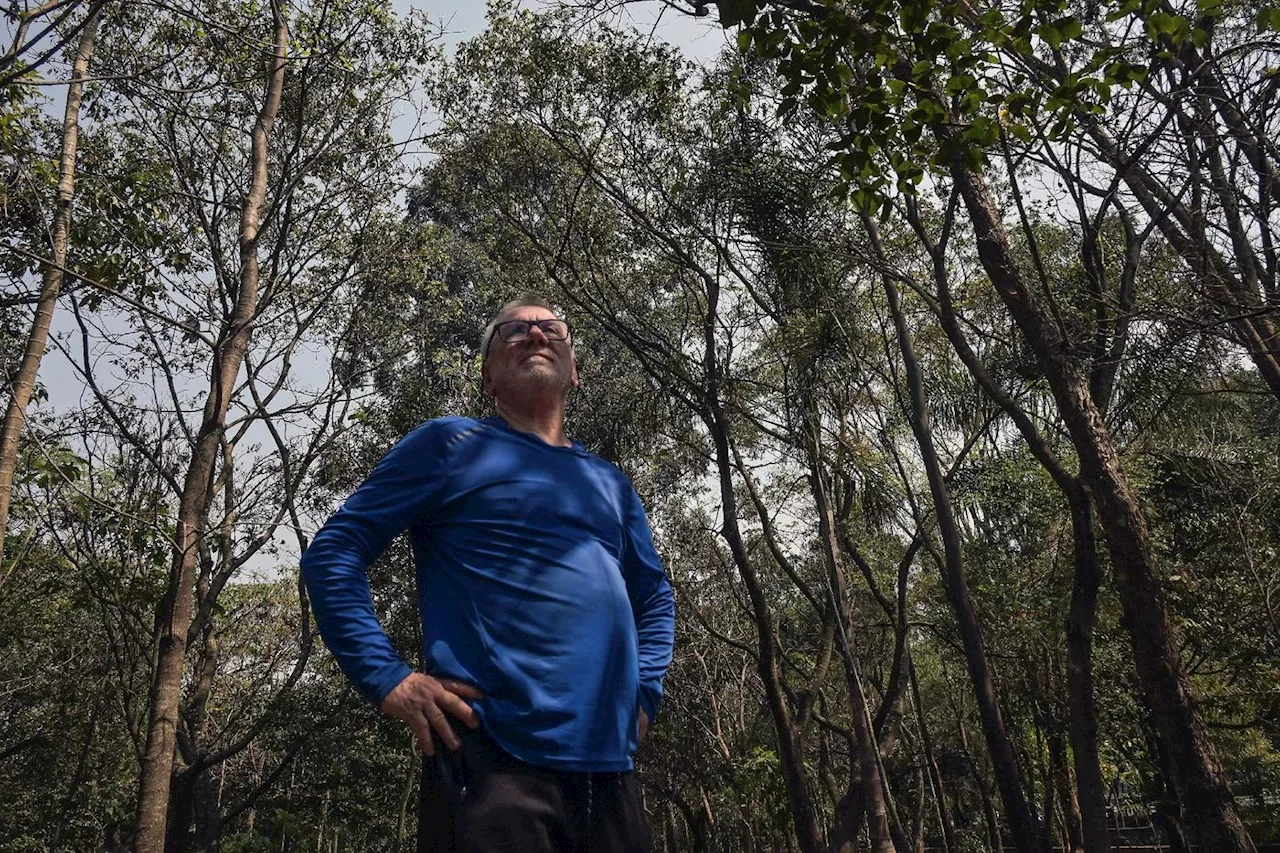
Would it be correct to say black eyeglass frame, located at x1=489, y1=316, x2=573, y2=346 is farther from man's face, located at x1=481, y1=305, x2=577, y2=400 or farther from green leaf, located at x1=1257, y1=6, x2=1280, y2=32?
green leaf, located at x1=1257, y1=6, x2=1280, y2=32

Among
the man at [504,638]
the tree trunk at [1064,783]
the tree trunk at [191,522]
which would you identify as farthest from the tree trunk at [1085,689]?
the tree trunk at [1064,783]

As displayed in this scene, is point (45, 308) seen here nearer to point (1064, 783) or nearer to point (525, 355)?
point (525, 355)

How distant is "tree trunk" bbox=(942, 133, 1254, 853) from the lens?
4.62m

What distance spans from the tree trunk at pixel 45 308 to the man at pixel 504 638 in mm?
3923

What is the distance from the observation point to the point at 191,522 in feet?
20.9

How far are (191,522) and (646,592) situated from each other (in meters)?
5.54

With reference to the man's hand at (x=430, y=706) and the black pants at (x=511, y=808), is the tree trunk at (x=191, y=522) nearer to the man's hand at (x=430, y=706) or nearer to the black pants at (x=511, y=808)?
the man's hand at (x=430, y=706)

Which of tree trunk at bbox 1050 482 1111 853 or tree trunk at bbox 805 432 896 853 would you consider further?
tree trunk at bbox 805 432 896 853

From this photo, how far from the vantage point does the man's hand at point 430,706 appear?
4.64 ft

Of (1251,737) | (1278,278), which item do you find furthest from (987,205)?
(1251,737)

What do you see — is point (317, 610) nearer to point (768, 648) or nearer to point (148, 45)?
point (768, 648)

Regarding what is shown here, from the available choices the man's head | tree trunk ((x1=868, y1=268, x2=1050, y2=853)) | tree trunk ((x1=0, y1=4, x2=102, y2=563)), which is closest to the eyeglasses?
the man's head

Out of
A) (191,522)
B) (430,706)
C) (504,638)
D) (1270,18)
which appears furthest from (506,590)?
(191,522)

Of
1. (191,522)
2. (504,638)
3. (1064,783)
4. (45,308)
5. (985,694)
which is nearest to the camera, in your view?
(504,638)
